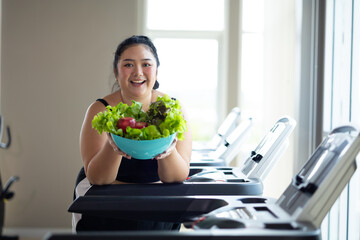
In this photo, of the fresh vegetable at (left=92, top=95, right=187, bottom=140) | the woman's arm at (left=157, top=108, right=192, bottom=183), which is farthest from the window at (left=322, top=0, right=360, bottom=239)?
the fresh vegetable at (left=92, top=95, right=187, bottom=140)

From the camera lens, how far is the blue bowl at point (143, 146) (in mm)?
1150

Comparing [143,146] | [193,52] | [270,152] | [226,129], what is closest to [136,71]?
[143,146]

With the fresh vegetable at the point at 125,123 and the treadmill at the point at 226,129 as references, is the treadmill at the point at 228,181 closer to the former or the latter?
the fresh vegetable at the point at 125,123

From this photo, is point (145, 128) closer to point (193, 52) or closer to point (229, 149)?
point (229, 149)

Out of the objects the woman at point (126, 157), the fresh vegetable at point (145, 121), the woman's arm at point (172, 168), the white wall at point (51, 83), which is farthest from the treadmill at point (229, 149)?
the white wall at point (51, 83)

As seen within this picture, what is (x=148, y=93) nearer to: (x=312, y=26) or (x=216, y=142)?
(x=216, y=142)

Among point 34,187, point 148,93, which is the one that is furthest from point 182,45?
point 148,93

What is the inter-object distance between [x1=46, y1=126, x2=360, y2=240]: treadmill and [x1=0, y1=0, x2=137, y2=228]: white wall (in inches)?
113

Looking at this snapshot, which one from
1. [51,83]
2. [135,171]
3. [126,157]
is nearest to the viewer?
[126,157]

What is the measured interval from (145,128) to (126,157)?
9.2 inches

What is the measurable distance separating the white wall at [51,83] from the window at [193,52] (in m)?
0.36

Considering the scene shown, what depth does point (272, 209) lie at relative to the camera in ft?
3.55

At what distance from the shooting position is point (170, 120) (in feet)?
3.80

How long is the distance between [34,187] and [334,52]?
2.86 m
